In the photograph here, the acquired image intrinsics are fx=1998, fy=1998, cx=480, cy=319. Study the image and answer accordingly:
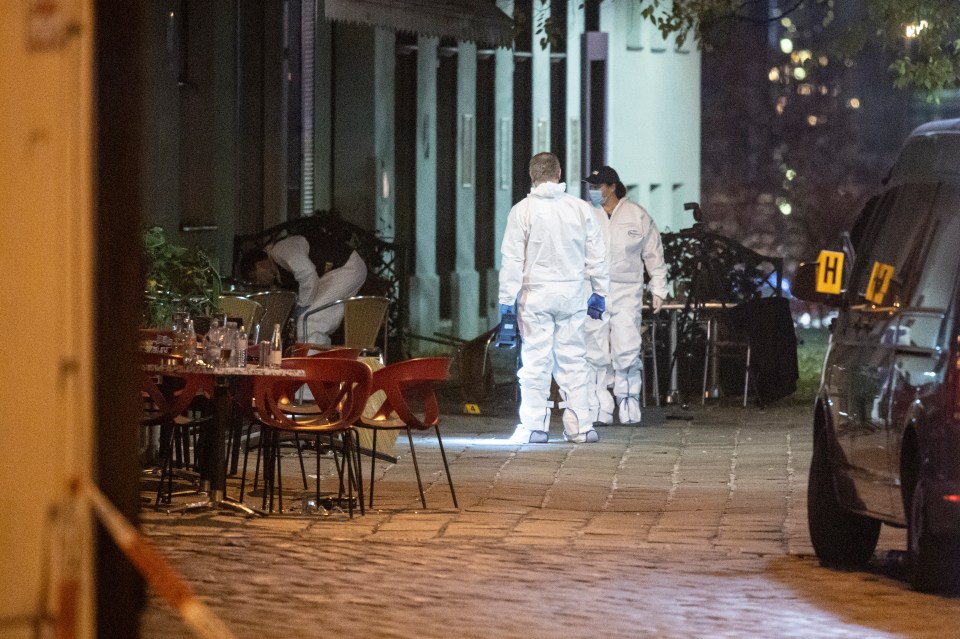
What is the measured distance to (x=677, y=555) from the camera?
9.55 m

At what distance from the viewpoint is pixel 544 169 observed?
1477cm

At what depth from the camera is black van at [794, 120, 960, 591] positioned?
7887 millimetres

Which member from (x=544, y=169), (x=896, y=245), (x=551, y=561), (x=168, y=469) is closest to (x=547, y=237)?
(x=544, y=169)

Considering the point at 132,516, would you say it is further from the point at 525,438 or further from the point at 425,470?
the point at 525,438

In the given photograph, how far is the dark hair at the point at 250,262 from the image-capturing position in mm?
18406

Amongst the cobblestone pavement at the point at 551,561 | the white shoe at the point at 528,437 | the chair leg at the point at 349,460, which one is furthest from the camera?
the white shoe at the point at 528,437

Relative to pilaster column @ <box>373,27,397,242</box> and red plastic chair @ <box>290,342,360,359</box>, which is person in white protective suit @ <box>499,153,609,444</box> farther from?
pilaster column @ <box>373,27,397,242</box>

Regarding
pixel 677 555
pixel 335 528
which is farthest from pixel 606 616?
pixel 335 528

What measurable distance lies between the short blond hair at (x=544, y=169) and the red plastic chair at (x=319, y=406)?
149 inches

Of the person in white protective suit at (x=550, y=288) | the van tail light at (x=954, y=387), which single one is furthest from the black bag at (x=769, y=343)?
the van tail light at (x=954, y=387)

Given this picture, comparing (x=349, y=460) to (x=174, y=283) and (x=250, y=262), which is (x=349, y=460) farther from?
(x=250, y=262)

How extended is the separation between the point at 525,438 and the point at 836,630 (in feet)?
24.0

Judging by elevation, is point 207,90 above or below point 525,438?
above

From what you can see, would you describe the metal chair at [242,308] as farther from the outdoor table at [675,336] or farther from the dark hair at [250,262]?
the outdoor table at [675,336]
